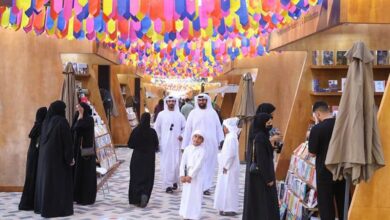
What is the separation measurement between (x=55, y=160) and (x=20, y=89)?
2.31 meters

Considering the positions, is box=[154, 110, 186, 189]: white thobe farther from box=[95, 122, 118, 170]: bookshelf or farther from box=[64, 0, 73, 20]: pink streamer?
box=[64, 0, 73, 20]: pink streamer

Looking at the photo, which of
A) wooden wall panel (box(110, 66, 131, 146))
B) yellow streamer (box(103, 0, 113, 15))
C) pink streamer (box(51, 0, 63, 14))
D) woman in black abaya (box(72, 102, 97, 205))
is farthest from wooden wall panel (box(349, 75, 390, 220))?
wooden wall panel (box(110, 66, 131, 146))

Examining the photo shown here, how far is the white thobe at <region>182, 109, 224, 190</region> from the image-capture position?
390 inches

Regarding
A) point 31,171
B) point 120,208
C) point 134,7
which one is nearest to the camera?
point 134,7

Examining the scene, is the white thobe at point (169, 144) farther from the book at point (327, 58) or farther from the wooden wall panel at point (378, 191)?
the wooden wall panel at point (378, 191)

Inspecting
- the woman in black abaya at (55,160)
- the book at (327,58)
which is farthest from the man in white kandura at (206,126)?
the woman in black abaya at (55,160)

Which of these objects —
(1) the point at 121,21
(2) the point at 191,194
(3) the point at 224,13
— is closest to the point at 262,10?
(3) the point at 224,13

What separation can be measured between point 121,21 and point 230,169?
2519 mm

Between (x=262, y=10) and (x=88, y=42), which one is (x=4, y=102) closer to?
(x=88, y=42)

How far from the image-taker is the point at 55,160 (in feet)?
25.2

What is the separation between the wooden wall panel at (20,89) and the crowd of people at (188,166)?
103 cm

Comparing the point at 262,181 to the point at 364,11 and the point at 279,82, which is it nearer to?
the point at 364,11

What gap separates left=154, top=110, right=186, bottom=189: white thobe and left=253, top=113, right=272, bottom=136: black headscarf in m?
4.14

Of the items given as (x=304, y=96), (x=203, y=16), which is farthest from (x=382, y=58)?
(x=203, y=16)
